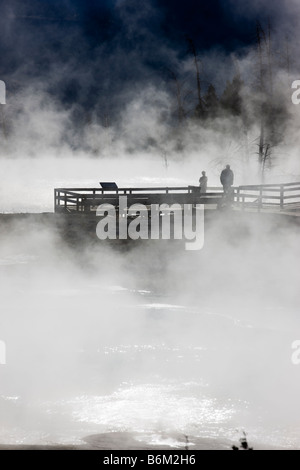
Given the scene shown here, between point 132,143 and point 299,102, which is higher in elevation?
point 132,143

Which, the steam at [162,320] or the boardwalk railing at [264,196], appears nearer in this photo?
the steam at [162,320]

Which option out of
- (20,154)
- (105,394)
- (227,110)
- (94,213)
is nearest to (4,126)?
(20,154)

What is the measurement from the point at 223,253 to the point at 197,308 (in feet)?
11.6

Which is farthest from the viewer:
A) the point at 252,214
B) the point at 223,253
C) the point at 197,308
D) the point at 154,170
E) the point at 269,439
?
the point at 154,170

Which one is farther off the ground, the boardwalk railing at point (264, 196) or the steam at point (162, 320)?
the boardwalk railing at point (264, 196)

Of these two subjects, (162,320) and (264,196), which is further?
(264,196)

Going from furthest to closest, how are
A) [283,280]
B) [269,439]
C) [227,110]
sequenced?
[227,110] → [283,280] → [269,439]

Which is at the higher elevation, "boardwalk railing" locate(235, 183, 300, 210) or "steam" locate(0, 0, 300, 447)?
"boardwalk railing" locate(235, 183, 300, 210)

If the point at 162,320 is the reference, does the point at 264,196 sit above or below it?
above

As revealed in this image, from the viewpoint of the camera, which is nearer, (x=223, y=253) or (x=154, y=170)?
(x=223, y=253)

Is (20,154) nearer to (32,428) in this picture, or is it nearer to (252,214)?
(252,214)

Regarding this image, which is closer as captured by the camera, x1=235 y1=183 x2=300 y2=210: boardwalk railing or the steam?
the steam

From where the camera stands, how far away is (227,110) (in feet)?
106
